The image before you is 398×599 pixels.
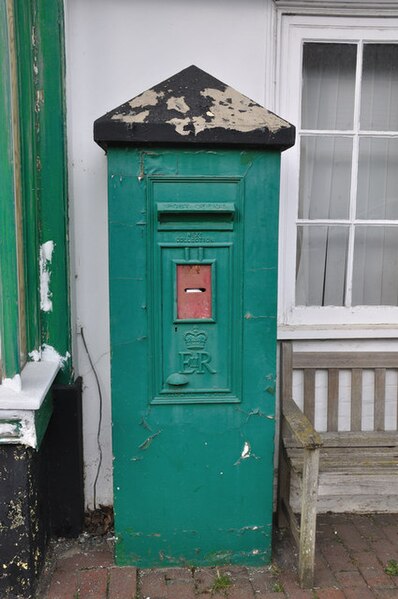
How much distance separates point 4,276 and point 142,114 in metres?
0.96

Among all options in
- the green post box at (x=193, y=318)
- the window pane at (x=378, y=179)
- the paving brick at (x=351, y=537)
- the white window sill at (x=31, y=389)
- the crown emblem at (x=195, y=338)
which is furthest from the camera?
the window pane at (x=378, y=179)

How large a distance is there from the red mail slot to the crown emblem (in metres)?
0.08

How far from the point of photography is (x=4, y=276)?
237 cm

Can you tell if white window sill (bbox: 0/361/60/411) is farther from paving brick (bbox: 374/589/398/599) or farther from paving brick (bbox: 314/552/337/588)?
paving brick (bbox: 374/589/398/599)

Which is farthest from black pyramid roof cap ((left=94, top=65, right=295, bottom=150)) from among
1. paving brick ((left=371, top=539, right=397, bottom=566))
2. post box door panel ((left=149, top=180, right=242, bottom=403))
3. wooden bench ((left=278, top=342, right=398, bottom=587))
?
paving brick ((left=371, top=539, right=397, bottom=566))

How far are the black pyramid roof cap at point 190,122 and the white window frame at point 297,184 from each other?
0.70 metres

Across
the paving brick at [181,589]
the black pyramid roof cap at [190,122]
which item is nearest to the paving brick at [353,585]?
the paving brick at [181,589]

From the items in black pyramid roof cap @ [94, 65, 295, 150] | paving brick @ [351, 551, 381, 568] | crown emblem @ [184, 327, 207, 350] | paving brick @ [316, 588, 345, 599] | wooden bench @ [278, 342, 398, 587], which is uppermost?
black pyramid roof cap @ [94, 65, 295, 150]

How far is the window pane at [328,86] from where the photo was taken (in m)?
3.23

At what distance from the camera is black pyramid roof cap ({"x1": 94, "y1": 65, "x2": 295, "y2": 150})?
244 cm

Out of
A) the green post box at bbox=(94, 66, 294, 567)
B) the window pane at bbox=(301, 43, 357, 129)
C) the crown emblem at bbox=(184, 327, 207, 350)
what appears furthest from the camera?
the window pane at bbox=(301, 43, 357, 129)

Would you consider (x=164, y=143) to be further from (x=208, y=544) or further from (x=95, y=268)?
(x=208, y=544)

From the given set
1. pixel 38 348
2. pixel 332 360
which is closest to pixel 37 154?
pixel 38 348

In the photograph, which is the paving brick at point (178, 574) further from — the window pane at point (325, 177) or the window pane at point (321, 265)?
the window pane at point (325, 177)
